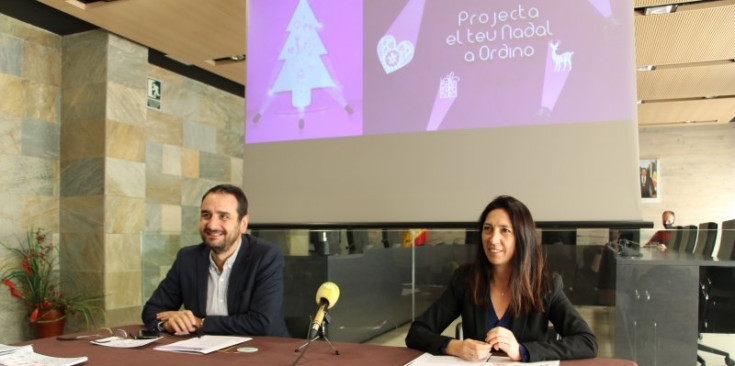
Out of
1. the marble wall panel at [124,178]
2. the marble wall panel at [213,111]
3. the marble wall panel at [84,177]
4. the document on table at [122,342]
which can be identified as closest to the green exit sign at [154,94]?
the marble wall panel at [213,111]

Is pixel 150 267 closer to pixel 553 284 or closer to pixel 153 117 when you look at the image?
→ pixel 153 117

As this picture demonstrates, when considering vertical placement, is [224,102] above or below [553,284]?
above

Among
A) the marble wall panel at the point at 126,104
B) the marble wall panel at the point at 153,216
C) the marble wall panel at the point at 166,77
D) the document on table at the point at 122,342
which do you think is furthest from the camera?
the marble wall panel at the point at 166,77

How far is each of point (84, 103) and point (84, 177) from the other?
655 millimetres

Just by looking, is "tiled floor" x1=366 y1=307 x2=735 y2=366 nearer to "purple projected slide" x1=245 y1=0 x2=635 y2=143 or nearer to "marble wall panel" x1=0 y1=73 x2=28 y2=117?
"purple projected slide" x1=245 y1=0 x2=635 y2=143

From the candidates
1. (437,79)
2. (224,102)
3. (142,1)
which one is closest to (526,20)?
(437,79)

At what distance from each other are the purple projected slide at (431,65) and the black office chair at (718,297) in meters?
0.75

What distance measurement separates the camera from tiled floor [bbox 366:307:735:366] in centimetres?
266

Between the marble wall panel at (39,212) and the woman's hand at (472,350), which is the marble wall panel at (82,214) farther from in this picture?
the woman's hand at (472,350)

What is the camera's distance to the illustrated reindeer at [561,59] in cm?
304

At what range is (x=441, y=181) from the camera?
129 inches

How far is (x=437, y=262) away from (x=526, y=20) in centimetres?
139

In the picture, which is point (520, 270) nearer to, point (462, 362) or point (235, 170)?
point (462, 362)

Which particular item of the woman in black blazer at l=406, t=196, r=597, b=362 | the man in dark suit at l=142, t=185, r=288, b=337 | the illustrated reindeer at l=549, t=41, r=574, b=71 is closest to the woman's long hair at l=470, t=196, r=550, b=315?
the woman in black blazer at l=406, t=196, r=597, b=362
